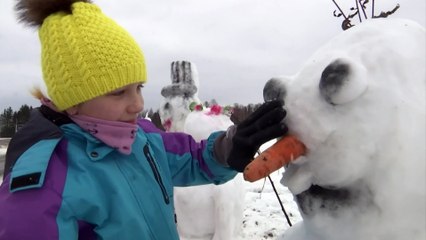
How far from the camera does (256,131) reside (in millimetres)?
1104

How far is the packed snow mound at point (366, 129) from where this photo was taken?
2.79ft

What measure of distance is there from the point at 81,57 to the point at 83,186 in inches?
17.7

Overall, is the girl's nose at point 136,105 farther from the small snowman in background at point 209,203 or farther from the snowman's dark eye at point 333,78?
the small snowman in background at point 209,203

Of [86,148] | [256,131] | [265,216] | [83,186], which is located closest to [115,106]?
[86,148]

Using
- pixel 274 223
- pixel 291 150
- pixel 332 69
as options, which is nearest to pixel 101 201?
pixel 291 150

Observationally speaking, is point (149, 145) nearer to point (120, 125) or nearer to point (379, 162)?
point (120, 125)

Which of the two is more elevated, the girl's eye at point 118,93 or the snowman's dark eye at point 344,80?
the girl's eye at point 118,93

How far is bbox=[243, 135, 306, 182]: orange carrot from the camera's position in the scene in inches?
36.4

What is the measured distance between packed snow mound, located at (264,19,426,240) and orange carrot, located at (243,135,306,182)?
0.02m

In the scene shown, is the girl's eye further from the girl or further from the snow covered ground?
the snow covered ground

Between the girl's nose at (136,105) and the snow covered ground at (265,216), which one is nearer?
the girl's nose at (136,105)

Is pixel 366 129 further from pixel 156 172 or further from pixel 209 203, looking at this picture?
pixel 209 203

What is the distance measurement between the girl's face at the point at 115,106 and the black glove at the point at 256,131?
38 cm

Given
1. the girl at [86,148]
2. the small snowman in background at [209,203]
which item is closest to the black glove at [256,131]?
the girl at [86,148]
